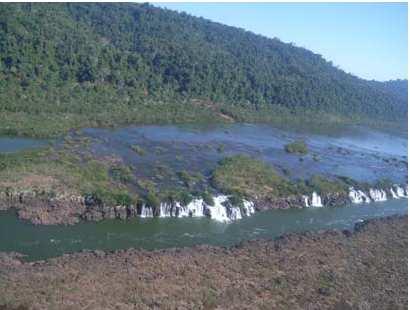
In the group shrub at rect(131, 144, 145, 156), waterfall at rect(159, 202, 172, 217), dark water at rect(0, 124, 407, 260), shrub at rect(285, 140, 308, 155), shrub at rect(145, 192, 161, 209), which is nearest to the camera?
dark water at rect(0, 124, 407, 260)

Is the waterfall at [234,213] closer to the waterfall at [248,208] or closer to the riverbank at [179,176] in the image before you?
the riverbank at [179,176]

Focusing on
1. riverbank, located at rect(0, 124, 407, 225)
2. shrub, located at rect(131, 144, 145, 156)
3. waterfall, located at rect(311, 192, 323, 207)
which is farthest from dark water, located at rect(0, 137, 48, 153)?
waterfall, located at rect(311, 192, 323, 207)

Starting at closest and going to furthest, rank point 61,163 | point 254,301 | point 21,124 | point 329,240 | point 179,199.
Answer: point 254,301, point 329,240, point 179,199, point 61,163, point 21,124

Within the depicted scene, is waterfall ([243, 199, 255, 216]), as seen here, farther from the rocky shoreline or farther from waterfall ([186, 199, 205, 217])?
waterfall ([186, 199, 205, 217])

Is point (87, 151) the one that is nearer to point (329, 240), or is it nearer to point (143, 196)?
point (143, 196)

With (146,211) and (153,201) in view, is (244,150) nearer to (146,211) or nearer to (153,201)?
(153,201)

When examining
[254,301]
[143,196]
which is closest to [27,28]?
[143,196]

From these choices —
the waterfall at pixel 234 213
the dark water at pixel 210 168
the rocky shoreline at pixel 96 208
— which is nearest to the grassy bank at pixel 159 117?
the dark water at pixel 210 168
